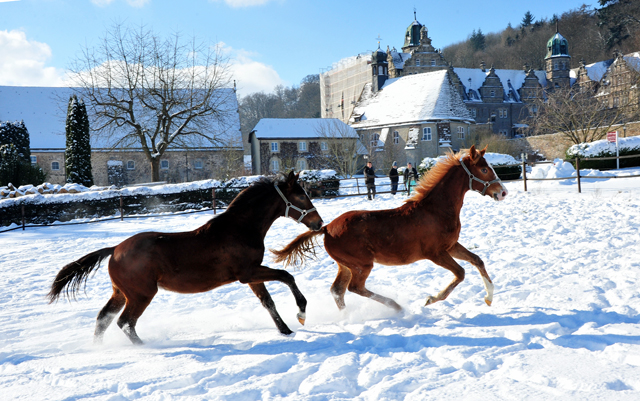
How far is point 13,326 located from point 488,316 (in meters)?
5.28

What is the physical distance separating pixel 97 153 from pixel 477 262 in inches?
1538

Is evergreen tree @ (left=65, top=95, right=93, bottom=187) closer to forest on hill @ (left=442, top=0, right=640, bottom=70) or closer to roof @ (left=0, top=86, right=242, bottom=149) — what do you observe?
roof @ (left=0, top=86, right=242, bottom=149)

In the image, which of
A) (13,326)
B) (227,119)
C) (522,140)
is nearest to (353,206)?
(13,326)

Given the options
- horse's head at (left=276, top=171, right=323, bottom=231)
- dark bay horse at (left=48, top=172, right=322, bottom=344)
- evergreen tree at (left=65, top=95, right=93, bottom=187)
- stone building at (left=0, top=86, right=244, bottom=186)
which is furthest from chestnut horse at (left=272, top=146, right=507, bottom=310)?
stone building at (left=0, top=86, right=244, bottom=186)

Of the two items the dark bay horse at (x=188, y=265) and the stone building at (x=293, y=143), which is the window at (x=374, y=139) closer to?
the stone building at (x=293, y=143)

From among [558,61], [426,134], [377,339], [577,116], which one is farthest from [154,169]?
[558,61]

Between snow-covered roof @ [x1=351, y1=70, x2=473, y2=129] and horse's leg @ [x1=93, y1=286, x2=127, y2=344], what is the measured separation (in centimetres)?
4146

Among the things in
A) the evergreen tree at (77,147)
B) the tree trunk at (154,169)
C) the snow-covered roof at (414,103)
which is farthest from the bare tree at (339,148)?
the evergreen tree at (77,147)

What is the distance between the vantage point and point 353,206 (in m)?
16.4

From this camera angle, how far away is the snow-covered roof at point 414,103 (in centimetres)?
4391

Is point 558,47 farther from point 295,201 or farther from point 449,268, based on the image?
point 295,201

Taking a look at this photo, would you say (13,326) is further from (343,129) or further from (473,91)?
(473,91)

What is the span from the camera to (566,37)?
8006 centimetres

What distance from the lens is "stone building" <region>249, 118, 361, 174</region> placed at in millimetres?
41250
